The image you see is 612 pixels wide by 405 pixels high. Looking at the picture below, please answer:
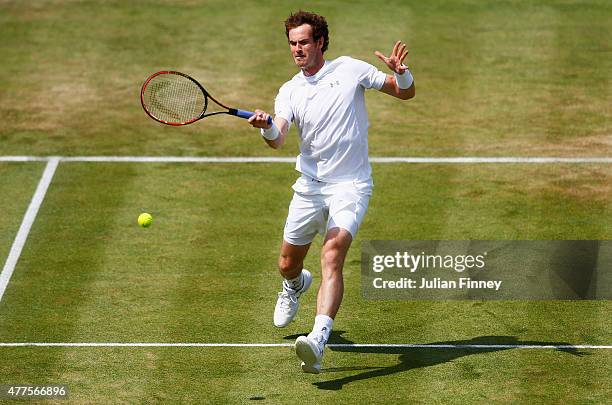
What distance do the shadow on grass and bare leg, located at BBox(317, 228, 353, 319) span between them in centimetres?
58

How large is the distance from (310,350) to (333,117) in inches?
85.6

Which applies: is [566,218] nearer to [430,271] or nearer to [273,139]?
[430,271]

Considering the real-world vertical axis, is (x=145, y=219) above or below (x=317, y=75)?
below

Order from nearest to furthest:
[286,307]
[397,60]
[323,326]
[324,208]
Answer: [323,326] → [397,60] → [324,208] → [286,307]

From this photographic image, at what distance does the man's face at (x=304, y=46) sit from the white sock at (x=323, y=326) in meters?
2.31

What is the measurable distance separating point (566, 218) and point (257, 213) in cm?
359

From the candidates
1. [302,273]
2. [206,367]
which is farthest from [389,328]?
[206,367]

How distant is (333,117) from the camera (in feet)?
40.0

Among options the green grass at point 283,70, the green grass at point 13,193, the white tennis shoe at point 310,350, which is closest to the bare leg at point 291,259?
the white tennis shoe at point 310,350

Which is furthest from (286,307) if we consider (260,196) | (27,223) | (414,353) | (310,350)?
(27,223)

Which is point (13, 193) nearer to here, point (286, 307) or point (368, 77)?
point (286, 307)

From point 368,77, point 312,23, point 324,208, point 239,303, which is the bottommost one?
point 239,303

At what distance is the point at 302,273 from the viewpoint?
13047mm

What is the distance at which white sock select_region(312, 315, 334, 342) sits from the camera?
38.2 feet
